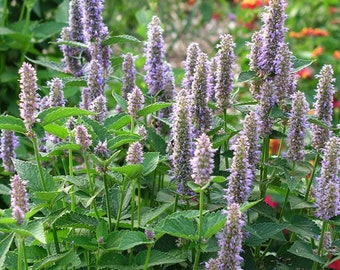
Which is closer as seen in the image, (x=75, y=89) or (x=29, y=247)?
(x=29, y=247)

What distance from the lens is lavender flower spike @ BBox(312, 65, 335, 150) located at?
2508 millimetres

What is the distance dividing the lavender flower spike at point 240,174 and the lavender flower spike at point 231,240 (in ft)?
0.54

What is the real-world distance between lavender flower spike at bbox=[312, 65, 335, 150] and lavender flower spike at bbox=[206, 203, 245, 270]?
66 centimetres

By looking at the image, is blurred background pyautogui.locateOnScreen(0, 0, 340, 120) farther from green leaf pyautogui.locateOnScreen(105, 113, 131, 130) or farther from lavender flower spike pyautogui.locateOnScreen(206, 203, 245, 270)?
lavender flower spike pyautogui.locateOnScreen(206, 203, 245, 270)

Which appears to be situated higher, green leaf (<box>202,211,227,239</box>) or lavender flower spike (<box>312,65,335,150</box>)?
lavender flower spike (<box>312,65,335,150</box>)

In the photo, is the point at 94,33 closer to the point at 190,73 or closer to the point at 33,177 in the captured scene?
the point at 190,73

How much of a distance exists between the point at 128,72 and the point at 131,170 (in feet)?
2.80

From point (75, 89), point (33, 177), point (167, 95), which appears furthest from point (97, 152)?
point (75, 89)

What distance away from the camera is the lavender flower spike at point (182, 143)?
87.6 inches

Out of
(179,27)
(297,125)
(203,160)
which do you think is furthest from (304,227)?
(179,27)

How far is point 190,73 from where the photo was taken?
8.98 ft

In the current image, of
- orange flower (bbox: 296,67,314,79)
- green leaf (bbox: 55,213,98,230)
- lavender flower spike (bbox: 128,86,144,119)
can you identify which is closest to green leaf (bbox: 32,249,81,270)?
green leaf (bbox: 55,213,98,230)

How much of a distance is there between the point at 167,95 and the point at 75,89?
166 centimetres

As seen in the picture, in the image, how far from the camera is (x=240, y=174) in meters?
2.19
